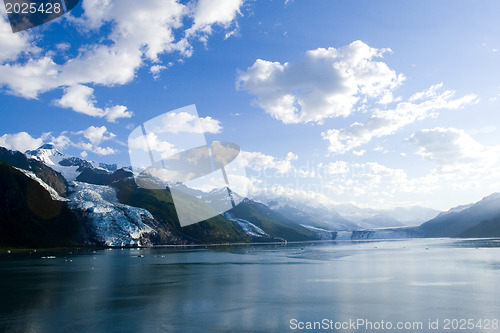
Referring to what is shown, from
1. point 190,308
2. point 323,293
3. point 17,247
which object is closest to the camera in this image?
point 190,308

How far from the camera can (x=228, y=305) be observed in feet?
128

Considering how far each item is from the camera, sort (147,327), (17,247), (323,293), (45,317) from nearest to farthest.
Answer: (147,327), (45,317), (323,293), (17,247)

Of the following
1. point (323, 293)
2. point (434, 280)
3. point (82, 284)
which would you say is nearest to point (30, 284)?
point (82, 284)

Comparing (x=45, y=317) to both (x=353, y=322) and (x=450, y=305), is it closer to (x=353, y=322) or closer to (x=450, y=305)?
(x=353, y=322)

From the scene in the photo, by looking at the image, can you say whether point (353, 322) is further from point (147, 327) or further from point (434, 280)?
point (434, 280)

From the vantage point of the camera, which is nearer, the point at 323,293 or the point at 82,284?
the point at 323,293

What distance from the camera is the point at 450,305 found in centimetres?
3841

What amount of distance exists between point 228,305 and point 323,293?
14530mm

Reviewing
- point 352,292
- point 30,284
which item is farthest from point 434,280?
point 30,284

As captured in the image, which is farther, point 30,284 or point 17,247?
point 17,247

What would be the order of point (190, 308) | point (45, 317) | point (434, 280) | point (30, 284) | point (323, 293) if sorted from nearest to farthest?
Result: point (45, 317) → point (190, 308) → point (323, 293) → point (30, 284) → point (434, 280)

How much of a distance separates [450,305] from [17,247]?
21441cm

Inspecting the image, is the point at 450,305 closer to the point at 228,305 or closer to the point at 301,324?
the point at 301,324

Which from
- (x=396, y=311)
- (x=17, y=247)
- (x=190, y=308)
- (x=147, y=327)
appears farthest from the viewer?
(x=17, y=247)
